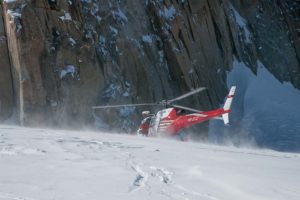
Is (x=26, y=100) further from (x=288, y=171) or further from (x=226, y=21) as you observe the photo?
(x=226, y=21)

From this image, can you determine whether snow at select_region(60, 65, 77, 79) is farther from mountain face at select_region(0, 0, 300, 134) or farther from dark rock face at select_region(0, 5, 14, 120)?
dark rock face at select_region(0, 5, 14, 120)

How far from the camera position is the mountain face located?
24.2 meters

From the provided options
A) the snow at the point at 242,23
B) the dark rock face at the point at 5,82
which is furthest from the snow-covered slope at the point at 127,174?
the snow at the point at 242,23

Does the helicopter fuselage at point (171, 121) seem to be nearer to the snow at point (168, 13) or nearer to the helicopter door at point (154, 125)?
the helicopter door at point (154, 125)

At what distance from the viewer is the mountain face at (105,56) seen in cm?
2422

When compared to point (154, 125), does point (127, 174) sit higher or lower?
lower

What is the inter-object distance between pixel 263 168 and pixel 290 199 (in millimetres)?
2976

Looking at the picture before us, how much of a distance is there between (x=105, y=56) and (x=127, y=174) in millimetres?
19789

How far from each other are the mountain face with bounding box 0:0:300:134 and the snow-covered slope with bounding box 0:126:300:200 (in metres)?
13.5

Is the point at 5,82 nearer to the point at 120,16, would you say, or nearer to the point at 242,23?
the point at 120,16

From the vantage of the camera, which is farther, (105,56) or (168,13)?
(168,13)

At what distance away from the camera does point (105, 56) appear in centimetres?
2702

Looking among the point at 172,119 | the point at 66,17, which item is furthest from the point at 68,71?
the point at 172,119

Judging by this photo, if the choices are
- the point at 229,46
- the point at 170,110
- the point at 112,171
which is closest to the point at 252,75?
the point at 229,46
